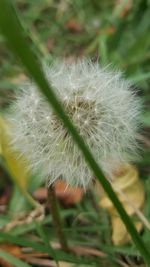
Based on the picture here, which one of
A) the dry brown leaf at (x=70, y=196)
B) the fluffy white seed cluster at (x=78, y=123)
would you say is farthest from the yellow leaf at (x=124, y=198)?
the fluffy white seed cluster at (x=78, y=123)

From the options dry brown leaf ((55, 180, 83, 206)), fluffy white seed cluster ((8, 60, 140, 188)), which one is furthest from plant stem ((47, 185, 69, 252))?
dry brown leaf ((55, 180, 83, 206))

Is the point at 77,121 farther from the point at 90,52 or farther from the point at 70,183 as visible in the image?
the point at 90,52

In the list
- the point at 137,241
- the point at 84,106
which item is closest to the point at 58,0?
the point at 84,106

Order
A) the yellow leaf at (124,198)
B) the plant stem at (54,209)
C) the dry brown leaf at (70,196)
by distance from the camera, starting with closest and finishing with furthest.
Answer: the plant stem at (54,209), the yellow leaf at (124,198), the dry brown leaf at (70,196)

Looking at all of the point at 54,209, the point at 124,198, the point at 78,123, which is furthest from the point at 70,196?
the point at 78,123

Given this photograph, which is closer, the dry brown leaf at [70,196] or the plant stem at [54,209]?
the plant stem at [54,209]

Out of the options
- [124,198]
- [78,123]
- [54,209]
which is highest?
[78,123]

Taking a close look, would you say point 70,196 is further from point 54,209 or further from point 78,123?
point 78,123

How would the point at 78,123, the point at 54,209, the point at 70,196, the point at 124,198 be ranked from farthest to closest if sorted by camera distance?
the point at 70,196 < the point at 124,198 < the point at 54,209 < the point at 78,123

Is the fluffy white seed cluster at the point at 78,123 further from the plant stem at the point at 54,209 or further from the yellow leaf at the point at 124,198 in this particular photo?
the yellow leaf at the point at 124,198
